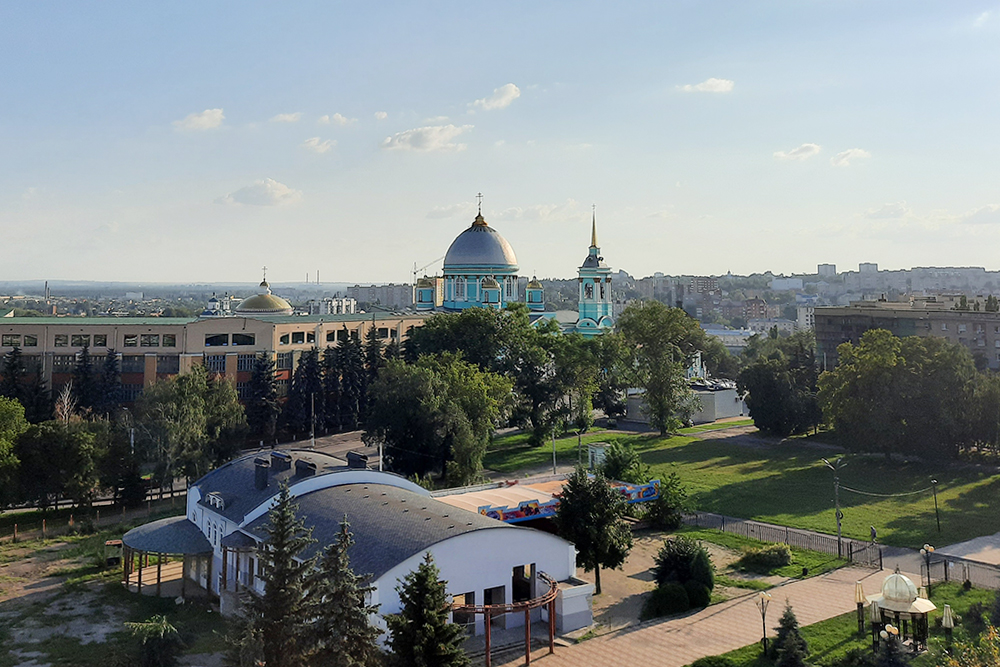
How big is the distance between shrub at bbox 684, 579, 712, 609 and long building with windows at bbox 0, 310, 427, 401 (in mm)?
36421

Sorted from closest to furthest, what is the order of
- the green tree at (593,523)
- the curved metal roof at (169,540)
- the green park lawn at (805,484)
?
the green tree at (593,523), the curved metal roof at (169,540), the green park lawn at (805,484)

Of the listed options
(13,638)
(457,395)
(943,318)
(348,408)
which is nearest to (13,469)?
(13,638)

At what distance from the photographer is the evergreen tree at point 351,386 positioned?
198ft

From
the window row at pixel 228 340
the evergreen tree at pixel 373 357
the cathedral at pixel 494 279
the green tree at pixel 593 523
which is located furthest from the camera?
the cathedral at pixel 494 279

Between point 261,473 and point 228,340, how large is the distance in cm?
2989

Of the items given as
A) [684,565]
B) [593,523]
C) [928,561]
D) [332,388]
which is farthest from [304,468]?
[332,388]

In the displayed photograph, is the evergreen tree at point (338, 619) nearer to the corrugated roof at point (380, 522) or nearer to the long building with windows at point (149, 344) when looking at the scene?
the corrugated roof at point (380, 522)

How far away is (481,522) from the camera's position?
80.1 feet

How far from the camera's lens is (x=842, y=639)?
73.5ft

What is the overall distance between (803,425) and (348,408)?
109ft

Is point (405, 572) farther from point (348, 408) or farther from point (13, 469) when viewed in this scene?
point (348, 408)

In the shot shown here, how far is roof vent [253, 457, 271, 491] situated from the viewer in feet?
95.8

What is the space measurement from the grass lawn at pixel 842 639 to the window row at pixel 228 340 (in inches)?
1697

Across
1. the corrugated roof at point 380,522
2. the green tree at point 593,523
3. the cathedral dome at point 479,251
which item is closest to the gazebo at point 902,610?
the green tree at point 593,523
